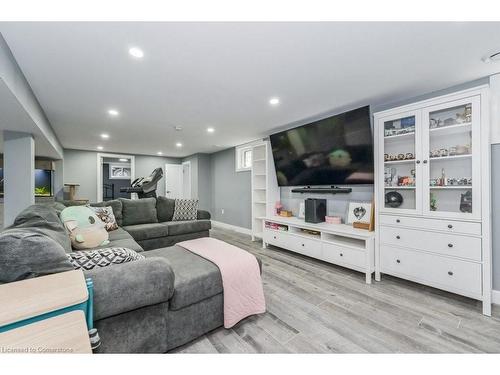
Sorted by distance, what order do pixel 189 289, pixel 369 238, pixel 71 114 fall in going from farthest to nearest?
1. pixel 71 114
2. pixel 369 238
3. pixel 189 289

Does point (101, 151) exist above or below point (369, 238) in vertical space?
above

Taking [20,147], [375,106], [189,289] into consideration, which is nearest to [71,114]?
[20,147]

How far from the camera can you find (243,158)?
5.53 meters

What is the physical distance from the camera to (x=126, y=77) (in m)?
2.10

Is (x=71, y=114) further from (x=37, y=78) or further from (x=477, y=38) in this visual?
(x=477, y=38)

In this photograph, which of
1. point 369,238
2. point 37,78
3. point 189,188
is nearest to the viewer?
point 37,78

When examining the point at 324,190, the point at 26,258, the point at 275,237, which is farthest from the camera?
the point at 275,237

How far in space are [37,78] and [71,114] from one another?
47.9 inches

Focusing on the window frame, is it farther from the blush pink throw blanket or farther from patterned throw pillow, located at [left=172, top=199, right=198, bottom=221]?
the blush pink throw blanket

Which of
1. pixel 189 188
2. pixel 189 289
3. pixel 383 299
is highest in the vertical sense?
pixel 189 188

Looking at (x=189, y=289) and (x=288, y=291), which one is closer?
(x=189, y=289)

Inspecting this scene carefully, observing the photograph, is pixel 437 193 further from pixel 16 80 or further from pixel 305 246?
pixel 16 80

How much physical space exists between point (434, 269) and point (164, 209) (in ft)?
13.4

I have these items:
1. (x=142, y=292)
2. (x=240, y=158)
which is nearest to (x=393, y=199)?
(x=142, y=292)
